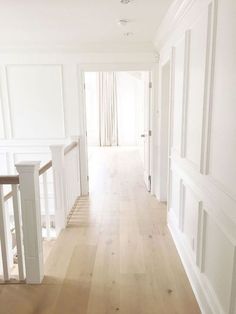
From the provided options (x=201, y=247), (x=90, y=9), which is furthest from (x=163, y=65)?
(x=201, y=247)

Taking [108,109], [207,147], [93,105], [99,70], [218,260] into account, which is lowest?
[218,260]

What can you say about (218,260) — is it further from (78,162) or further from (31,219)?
(78,162)

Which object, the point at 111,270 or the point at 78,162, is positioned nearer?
the point at 111,270

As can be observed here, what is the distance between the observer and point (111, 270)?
239cm

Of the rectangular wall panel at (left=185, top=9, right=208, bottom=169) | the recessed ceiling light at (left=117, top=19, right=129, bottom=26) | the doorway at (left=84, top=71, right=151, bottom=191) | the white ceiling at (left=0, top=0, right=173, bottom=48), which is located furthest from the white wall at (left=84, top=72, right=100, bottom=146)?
the rectangular wall panel at (left=185, top=9, right=208, bottom=169)

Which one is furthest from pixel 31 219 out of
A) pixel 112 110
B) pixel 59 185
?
pixel 112 110

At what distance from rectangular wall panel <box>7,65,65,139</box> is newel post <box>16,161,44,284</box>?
2.38 metres

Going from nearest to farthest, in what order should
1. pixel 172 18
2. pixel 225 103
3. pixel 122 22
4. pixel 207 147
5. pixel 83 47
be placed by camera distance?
pixel 225 103 → pixel 207 147 → pixel 172 18 → pixel 122 22 → pixel 83 47

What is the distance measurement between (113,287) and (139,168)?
13.9ft

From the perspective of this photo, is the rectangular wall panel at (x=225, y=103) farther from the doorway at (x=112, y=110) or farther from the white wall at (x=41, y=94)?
the doorway at (x=112, y=110)

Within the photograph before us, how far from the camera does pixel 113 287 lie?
216cm

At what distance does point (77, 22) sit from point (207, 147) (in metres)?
2.17

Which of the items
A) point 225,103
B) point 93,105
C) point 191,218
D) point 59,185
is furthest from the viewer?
point 93,105

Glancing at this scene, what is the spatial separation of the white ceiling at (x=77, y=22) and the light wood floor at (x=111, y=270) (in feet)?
7.86
